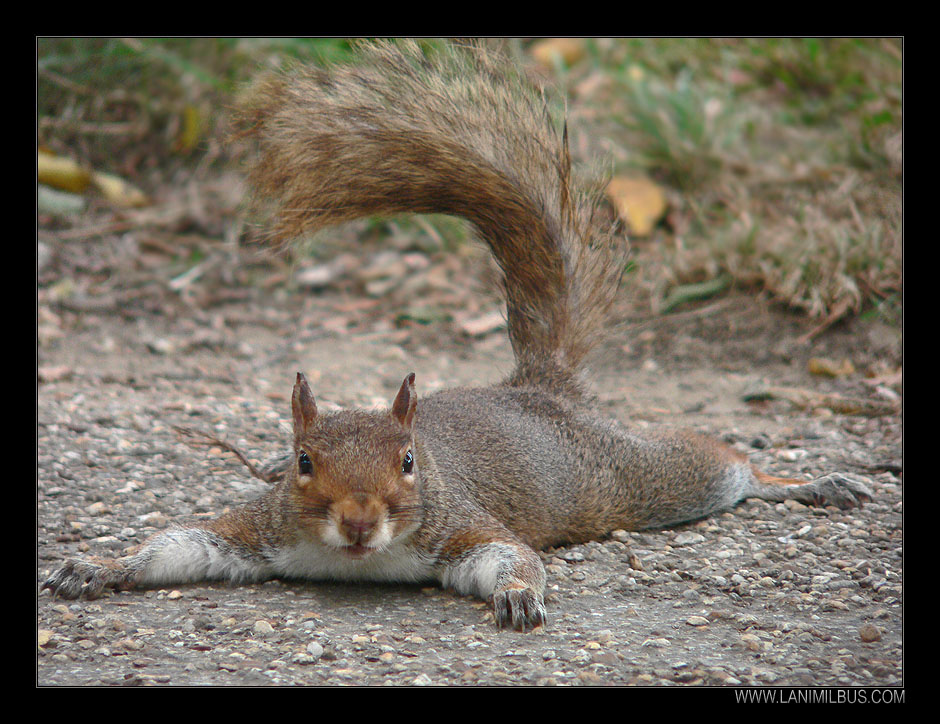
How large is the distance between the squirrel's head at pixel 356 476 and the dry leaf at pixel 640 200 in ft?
12.4

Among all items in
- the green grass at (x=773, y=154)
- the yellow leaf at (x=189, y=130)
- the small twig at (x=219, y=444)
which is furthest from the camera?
the yellow leaf at (x=189, y=130)

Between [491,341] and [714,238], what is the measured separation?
4.91ft

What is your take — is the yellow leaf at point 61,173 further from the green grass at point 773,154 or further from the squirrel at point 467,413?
the green grass at point 773,154

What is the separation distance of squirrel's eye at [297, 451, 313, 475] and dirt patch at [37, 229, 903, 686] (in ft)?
1.34

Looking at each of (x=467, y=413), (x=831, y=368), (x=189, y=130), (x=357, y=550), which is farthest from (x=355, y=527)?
(x=189, y=130)

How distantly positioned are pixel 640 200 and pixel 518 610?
4.31m

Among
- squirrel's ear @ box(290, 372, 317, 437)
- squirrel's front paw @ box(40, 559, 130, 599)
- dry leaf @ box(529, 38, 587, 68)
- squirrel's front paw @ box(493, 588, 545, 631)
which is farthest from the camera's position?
dry leaf @ box(529, 38, 587, 68)

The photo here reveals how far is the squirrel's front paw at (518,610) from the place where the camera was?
2.92 metres

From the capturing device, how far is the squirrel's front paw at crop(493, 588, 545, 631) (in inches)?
115

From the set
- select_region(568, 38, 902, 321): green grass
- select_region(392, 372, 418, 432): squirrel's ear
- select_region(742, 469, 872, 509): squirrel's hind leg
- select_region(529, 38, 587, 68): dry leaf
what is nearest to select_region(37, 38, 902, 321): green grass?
select_region(568, 38, 902, 321): green grass

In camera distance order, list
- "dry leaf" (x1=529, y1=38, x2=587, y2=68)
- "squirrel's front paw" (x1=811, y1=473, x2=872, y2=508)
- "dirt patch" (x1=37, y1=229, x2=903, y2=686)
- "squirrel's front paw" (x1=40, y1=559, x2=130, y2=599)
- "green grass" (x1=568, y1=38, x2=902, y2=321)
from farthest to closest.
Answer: "dry leaf" (x1=529, y1=38, x2=587, y2=68) < "green grass" (x1=568, y1=38, x2=902, y2=321) < "squirrel's front paw" (x1=811, y1=473, x2=872, y2=508) < "squirrel's front paw" (x1=40, y1=559, x2=130, y2=599) < "dirt patch" (x1=37, y1=229, x2=903, y2=686)

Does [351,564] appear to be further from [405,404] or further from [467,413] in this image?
[467,413]

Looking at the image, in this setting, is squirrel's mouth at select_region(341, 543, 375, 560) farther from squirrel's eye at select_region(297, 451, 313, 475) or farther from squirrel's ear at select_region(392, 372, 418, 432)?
squirrel's ear at select_region(392, 372, 418, 432)

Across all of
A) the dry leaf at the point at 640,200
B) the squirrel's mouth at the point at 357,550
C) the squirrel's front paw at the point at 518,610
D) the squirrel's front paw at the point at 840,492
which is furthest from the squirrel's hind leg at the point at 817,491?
the dry leaf at the point at 640,200
